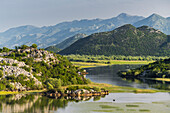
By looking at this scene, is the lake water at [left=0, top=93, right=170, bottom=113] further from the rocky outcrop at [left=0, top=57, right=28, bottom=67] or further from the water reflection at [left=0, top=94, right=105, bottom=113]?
the rocky outcrop at [left=0, top=57, right=28, bottom=67]

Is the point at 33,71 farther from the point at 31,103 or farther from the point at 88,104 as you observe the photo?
the point at 88,104

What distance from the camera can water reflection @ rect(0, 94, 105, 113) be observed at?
96.2 m

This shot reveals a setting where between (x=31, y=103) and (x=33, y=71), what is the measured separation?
4071cm

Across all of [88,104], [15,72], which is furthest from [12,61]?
[88,104]

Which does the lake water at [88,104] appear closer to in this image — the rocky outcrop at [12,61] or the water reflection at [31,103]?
the water reflection at [31,103]

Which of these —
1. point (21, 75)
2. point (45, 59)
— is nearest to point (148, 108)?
point (21, 75)

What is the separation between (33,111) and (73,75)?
2418 inches

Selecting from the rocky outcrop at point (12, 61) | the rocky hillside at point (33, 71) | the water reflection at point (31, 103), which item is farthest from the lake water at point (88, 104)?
the rocky outcrop at point (12, 61)

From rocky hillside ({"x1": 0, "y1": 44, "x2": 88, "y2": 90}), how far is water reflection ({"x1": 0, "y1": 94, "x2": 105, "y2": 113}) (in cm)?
1316

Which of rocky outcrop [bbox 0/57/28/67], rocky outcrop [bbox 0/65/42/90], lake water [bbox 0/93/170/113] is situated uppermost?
rocky outcrop [bbox 0/57/28/67]

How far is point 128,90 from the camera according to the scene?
451ft

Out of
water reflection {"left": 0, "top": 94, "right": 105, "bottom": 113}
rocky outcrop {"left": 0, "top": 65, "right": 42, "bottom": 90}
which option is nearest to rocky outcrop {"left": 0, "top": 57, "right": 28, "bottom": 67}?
rocky outcrop {"left": 0, "top": 65, "right": 42, "bottom": 90}

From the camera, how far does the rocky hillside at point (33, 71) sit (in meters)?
132

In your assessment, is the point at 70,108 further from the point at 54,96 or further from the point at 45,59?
the point at 45,59
